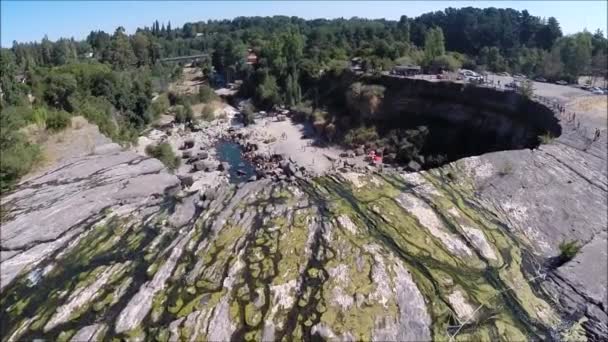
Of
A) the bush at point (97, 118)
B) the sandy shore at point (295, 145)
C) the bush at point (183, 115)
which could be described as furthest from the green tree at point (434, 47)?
the bush at point (97, 118)

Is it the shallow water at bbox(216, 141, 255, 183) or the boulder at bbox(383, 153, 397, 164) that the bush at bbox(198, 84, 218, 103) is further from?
the boulder at bbox(383, 153, 397, 164)

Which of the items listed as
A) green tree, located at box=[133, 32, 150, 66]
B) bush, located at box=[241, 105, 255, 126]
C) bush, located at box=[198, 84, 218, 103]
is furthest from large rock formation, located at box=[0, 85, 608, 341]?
green tree, located at box=[133, 32, 150, 66]

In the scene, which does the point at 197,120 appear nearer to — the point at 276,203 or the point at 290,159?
the point at 290,159

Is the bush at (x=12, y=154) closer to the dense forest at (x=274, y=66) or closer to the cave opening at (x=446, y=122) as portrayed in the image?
the dense forest at (x=274, y=66)

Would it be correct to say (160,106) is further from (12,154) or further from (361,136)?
(12,154)

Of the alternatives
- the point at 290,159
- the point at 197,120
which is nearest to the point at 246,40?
the point at 197,120

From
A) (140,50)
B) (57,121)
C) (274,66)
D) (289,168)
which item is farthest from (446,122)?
(140,50)
